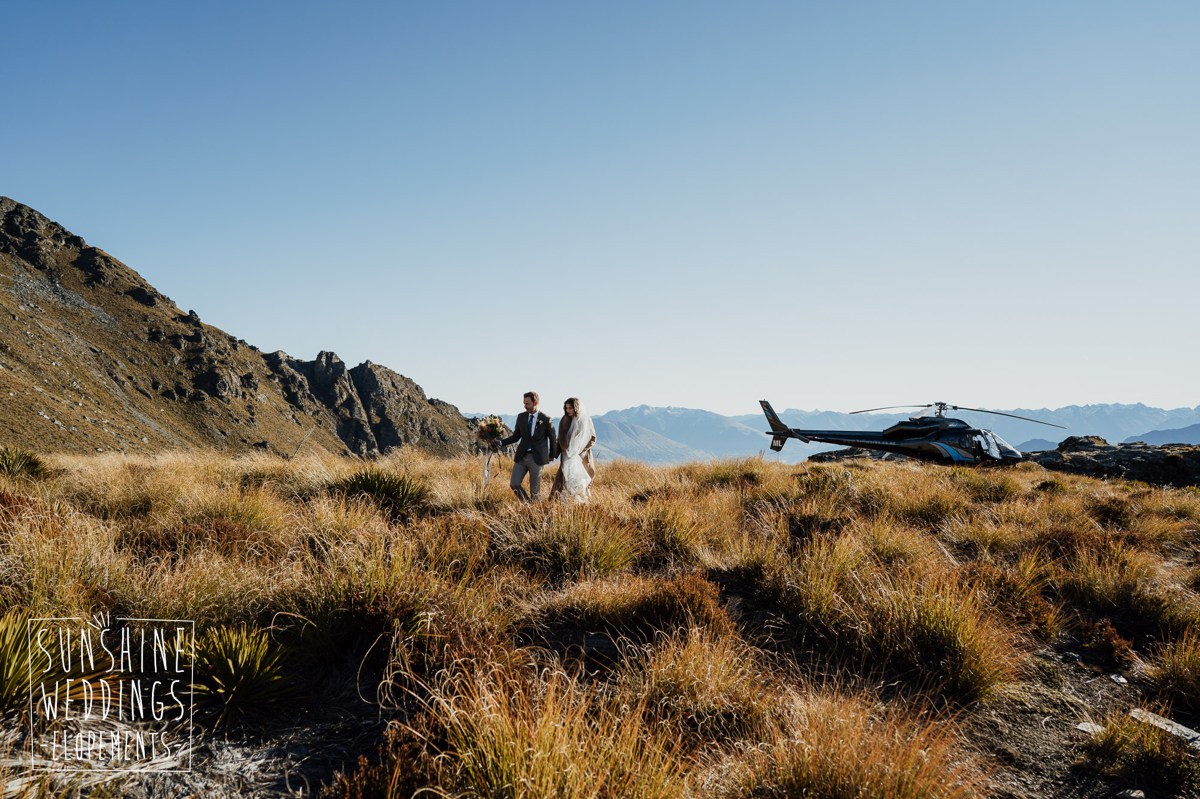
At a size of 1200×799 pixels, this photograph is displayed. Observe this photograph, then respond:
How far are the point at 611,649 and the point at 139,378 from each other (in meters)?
131

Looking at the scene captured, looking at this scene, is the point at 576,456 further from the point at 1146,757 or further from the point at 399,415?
the point at 399,415

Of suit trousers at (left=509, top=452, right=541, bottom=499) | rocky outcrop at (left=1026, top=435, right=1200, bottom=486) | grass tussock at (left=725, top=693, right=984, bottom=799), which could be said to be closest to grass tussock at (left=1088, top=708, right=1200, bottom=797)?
grass tussock at (left=725, top=693, right=984, bottom=799)

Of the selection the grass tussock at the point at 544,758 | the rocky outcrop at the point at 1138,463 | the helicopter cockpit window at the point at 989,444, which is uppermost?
the helicopter cockpit window at the point at 989,444

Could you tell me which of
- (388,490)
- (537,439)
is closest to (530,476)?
(537,439)

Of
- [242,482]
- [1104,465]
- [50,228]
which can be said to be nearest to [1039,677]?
[242,482]

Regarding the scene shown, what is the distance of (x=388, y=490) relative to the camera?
8.92 meters

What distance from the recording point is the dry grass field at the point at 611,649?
262cm

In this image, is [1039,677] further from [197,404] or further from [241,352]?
[241,352]

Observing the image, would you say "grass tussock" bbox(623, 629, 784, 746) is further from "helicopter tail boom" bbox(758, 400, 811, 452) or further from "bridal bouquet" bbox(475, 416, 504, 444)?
"helicopter tail boom" bbox(758, 400, 811, 452)

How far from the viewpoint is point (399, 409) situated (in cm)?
14900

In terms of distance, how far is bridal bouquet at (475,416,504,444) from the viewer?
10.6 meters

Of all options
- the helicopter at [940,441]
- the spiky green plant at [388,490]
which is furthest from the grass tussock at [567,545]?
the helicopter at [940,441]

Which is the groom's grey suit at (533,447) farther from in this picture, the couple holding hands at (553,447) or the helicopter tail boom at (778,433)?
the helicopter tail boom at (778,433)

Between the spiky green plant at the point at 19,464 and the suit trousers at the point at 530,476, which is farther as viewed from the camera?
the suit trousers at the point at 530,476
